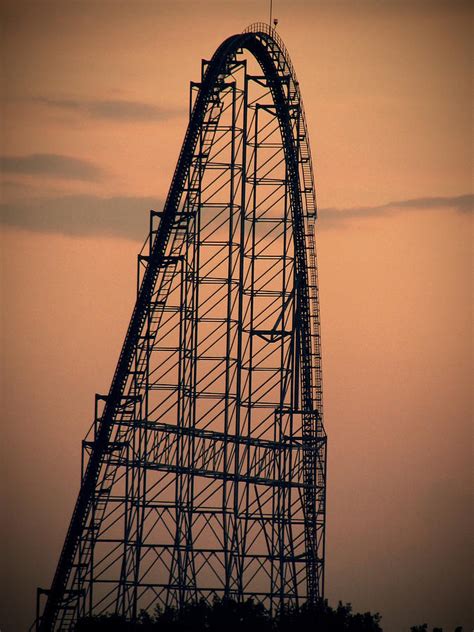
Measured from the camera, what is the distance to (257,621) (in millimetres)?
31000

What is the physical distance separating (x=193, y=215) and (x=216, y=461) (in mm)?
5739

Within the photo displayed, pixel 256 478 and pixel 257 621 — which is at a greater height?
pixel 256 478

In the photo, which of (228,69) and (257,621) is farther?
(228,69)

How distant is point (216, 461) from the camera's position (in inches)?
1436

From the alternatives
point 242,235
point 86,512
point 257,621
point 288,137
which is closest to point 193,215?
point 242,235

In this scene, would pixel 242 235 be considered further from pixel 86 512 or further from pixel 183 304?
pixel 86 512

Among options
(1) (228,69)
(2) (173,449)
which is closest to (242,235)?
(1) (228,69)

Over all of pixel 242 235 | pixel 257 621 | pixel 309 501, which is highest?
pixel 242 235

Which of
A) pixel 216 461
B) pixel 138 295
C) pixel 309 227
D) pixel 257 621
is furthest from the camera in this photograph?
pixel 309 227

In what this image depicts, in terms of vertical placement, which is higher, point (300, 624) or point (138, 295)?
point (138, 295)

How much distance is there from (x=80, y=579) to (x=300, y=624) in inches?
216

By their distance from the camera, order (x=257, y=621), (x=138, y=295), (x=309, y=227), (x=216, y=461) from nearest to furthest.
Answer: (x=257, y=621)
(x=138, y=295)
(x=216, y=461)
(x=309, y=227)

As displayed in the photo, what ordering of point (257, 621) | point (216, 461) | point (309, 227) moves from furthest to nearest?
point (309, 227) → point (216, 461) → point (257, 621)

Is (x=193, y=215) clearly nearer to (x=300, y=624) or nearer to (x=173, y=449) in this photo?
(x=173, y=449)
